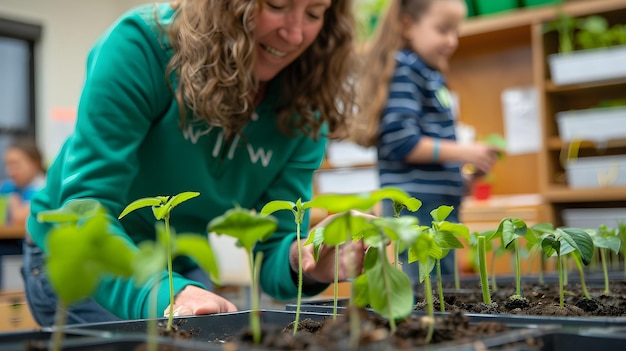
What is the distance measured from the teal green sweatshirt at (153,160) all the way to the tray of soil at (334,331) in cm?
20

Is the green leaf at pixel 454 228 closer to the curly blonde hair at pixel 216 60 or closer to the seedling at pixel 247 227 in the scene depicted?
the seedling at pixel 247 227

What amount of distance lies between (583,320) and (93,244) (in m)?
0.42

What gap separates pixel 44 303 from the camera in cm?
120

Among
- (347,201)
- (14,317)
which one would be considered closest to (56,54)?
(14,317)

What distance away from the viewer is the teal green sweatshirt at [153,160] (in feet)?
3.35

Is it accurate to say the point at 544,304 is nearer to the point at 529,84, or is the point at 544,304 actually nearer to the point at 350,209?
the point at 350,209

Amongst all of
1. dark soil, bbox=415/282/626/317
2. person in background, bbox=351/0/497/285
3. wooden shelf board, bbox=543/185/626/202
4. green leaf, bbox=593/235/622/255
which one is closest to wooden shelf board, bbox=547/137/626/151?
wooden shelf board, bbox=543/185/626/202

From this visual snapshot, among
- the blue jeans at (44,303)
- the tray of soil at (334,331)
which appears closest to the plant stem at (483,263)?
the tray of soil at (334,331)

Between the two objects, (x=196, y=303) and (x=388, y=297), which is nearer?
(x=388, y=297)

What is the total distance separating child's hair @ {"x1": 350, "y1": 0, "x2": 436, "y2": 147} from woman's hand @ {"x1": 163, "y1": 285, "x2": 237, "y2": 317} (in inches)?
46.7

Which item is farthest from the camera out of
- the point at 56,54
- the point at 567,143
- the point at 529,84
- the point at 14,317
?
the point at 56,54

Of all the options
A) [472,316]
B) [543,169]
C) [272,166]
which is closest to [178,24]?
[272,166]

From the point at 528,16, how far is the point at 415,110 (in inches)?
52.1

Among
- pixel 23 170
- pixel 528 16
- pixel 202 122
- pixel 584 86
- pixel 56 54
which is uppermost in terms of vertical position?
pixel 56 54
